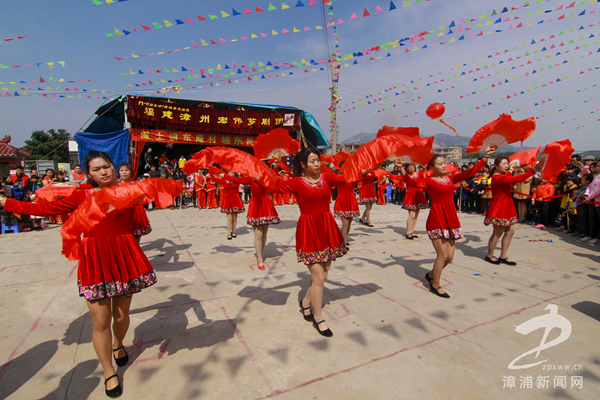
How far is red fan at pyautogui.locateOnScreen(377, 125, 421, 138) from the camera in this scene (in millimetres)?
3334

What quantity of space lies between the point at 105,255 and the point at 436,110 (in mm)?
4176

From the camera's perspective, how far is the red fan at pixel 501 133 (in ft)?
13.6

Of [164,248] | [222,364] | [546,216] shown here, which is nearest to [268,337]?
[222,364]

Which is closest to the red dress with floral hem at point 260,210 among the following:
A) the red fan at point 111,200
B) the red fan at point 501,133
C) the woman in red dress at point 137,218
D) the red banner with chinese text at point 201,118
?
the woman in red dress at point 137,218

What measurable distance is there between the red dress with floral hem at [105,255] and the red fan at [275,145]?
105 inches

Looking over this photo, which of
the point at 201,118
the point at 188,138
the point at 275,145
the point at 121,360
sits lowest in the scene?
the point at 121,360

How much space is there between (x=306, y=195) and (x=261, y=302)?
1.59 metres

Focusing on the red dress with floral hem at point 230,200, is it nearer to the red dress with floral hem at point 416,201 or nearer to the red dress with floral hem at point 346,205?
the red dress with floral hem at point 346,205

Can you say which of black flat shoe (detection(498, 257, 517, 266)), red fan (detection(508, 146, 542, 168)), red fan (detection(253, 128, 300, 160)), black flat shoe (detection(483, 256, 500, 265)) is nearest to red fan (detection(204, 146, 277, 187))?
red fan (detection(253, 128, 300, 160))

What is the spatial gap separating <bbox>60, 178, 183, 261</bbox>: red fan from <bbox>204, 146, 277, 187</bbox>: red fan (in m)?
0.73

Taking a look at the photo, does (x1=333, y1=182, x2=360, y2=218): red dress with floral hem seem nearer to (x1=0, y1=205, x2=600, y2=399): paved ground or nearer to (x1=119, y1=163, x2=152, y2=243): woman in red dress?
(x1=0, y1=205, x2=600, y2=399): paved ground

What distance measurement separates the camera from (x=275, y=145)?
16.1 feet

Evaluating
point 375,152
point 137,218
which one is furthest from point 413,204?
point 137,218

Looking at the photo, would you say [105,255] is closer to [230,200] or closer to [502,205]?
[230,200]
